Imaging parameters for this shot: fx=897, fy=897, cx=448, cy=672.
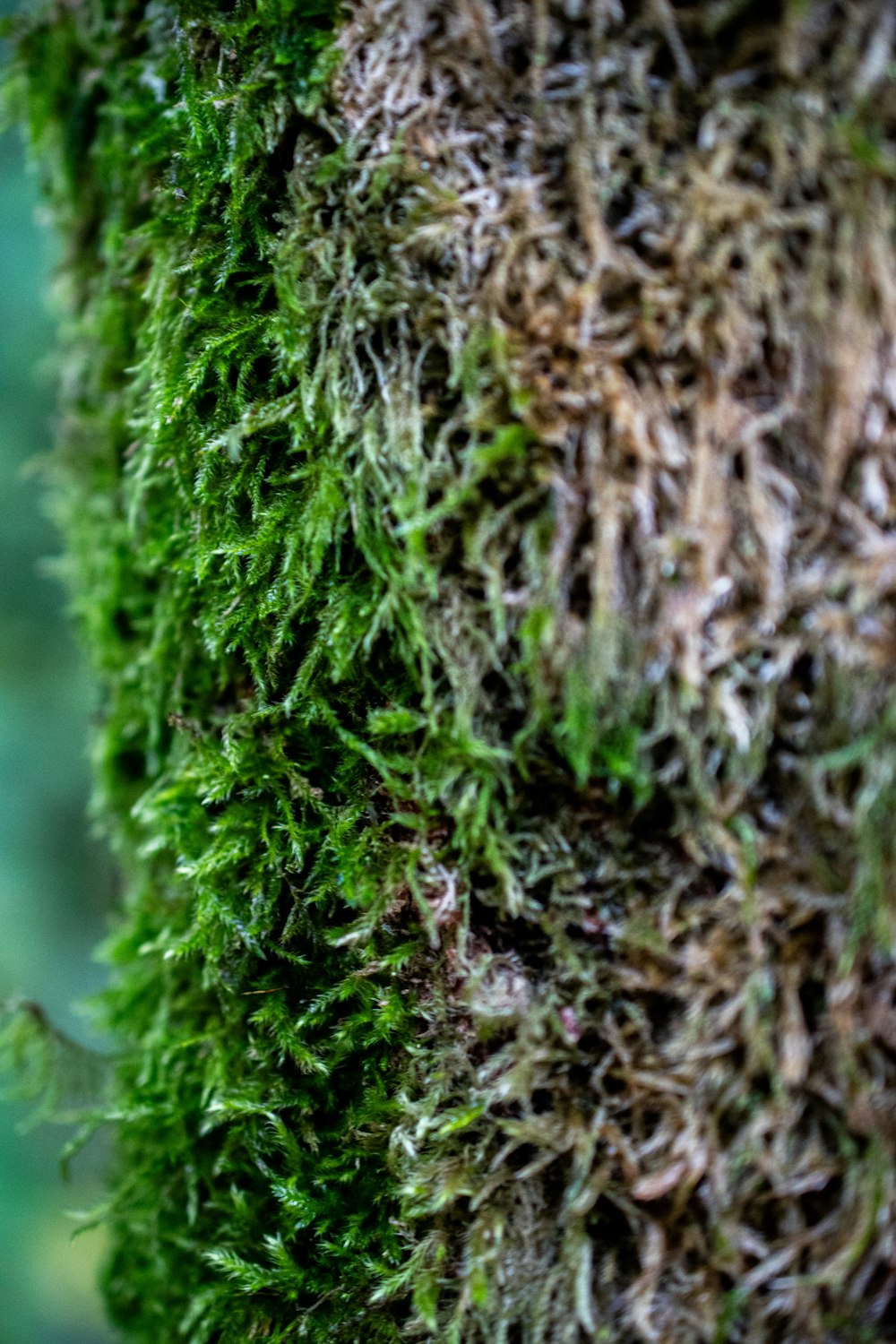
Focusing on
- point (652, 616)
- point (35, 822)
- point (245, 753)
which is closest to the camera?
point (652, 616)

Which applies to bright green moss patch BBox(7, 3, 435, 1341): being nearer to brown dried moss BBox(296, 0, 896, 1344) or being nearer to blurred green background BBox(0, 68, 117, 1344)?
brown dried moss BBox(296, 0, 896, 1344)

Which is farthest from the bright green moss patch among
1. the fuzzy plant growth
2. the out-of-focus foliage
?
the out-of-focus foliage

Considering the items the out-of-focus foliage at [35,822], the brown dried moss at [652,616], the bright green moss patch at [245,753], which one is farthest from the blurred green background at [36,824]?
the brown dried moss at [652,616]

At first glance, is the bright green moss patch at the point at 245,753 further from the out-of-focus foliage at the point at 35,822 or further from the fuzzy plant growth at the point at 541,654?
the out-of-focus foliage at the point at 35,822

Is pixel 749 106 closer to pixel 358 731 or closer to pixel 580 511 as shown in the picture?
pixel 580 511

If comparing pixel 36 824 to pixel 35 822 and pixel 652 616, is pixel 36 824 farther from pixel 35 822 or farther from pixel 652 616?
pixel 652 616

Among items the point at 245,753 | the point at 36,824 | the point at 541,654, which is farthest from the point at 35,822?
the point at 541,654

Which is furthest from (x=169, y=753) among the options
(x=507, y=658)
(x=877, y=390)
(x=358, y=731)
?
(x=877, y=390)
